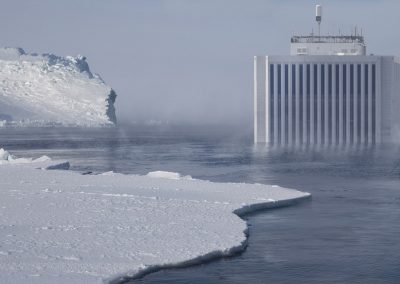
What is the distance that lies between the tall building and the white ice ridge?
9372 cm

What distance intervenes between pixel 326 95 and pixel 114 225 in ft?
380

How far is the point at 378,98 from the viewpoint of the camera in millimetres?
137375

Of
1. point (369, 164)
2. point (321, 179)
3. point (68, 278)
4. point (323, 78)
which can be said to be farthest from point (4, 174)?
point (323, 78)

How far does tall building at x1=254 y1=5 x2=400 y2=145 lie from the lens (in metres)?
136

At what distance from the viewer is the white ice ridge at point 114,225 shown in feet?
67.8

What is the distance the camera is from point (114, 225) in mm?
27125

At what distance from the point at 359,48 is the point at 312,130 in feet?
63.3

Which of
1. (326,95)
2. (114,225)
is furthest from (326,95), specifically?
(114,225)

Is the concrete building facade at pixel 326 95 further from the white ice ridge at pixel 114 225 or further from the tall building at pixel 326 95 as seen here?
the white ice ridge at pixel 114 225

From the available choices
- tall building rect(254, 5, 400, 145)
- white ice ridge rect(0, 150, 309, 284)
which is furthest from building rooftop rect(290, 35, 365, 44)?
white ice ridge rect(0, 150, 309, 284)

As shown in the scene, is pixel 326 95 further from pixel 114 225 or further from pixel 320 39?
pixel 114 225

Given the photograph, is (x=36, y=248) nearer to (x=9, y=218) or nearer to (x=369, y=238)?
(x=9, y=218)

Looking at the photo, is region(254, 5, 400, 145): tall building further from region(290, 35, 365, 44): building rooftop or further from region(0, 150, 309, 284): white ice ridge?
region(0, 150, 309, 284): white ice ridge

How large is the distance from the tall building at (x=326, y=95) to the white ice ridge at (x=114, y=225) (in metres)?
93.7
